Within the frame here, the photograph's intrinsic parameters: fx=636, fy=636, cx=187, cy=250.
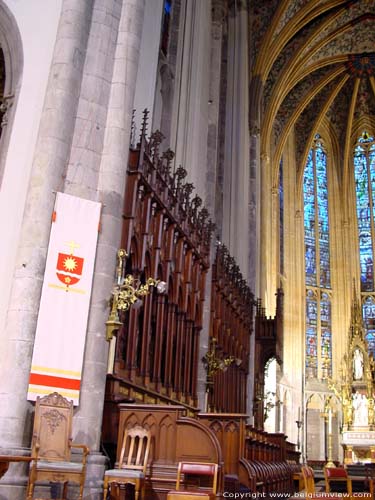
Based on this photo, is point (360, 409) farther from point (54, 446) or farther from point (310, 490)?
point (54, 446)

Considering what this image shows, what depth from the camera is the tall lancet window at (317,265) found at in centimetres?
2986

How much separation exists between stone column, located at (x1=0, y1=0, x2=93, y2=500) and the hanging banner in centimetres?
10

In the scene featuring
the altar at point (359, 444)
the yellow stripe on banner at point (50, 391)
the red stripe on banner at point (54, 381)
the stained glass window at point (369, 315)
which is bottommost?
the yellow stripe on banner at point (50, 391)

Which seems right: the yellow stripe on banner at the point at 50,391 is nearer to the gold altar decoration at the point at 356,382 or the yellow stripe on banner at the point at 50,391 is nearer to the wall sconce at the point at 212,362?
the wall sconce at the point at 212,362

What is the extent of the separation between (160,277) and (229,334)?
6186 mm

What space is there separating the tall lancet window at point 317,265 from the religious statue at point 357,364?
2.23m

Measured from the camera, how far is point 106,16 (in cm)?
930

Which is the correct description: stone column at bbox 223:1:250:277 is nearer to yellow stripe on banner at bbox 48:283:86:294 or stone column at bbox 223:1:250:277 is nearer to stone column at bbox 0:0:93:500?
stone column at bbox 0:0:93:500

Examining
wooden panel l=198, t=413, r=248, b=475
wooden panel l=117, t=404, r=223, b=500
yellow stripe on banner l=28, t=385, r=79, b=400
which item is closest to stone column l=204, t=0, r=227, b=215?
wooden panel l=198, t=413, r=248, b=475

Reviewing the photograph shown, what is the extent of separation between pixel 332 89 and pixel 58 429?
28553mm

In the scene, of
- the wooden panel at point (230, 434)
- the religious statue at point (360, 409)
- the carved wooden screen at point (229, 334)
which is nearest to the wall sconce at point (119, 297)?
the wooden panel at point (230, 434)

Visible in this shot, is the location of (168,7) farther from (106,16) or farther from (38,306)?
(38,306)

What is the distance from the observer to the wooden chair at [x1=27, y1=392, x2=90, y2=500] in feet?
21.0

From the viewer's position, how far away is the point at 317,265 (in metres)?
31.8
